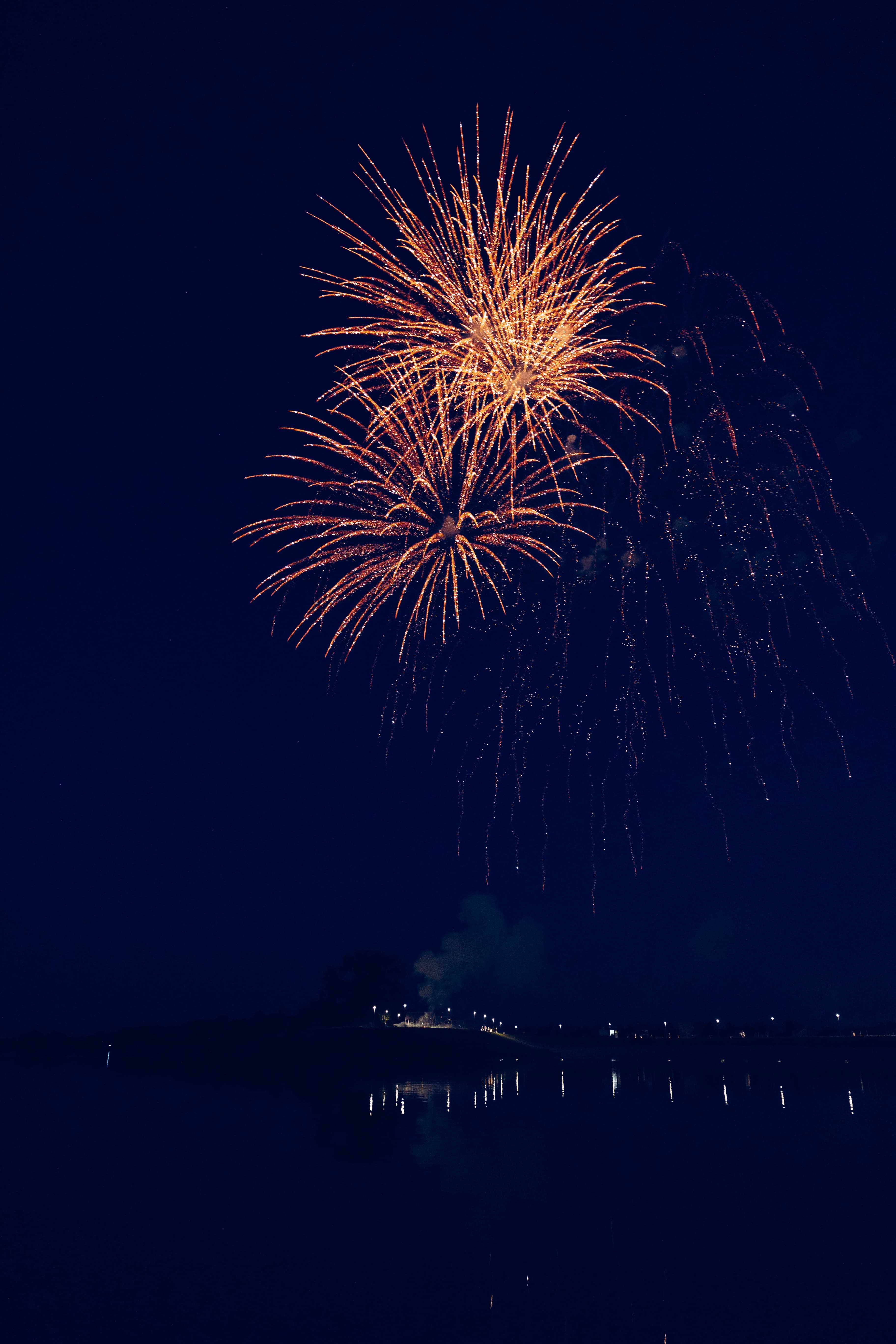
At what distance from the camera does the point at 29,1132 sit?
27.9m

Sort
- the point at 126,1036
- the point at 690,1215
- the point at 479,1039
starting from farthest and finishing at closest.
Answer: the point at 126,1036 < the point at 479,1039 < the point at 690,1215

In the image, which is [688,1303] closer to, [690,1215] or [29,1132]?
[690,1215]

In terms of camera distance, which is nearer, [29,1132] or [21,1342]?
[21,1342]

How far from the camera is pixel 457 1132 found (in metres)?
25.2

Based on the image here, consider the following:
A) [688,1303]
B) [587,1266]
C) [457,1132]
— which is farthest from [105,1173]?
[688,1303]

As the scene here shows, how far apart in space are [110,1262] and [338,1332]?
5.45 metres

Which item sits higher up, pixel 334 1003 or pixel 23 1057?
pixel 334 1003

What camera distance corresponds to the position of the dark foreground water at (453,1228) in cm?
1095

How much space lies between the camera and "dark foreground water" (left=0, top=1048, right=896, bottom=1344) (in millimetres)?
10945

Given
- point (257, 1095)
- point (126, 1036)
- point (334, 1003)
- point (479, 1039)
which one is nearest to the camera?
point (257, 1095)

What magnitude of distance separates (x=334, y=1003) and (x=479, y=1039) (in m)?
32.0

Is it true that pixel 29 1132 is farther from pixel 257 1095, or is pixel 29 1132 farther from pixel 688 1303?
pixel 688 1303

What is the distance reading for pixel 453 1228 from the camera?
14.8m

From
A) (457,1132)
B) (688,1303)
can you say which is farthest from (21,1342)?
(457,1132)
